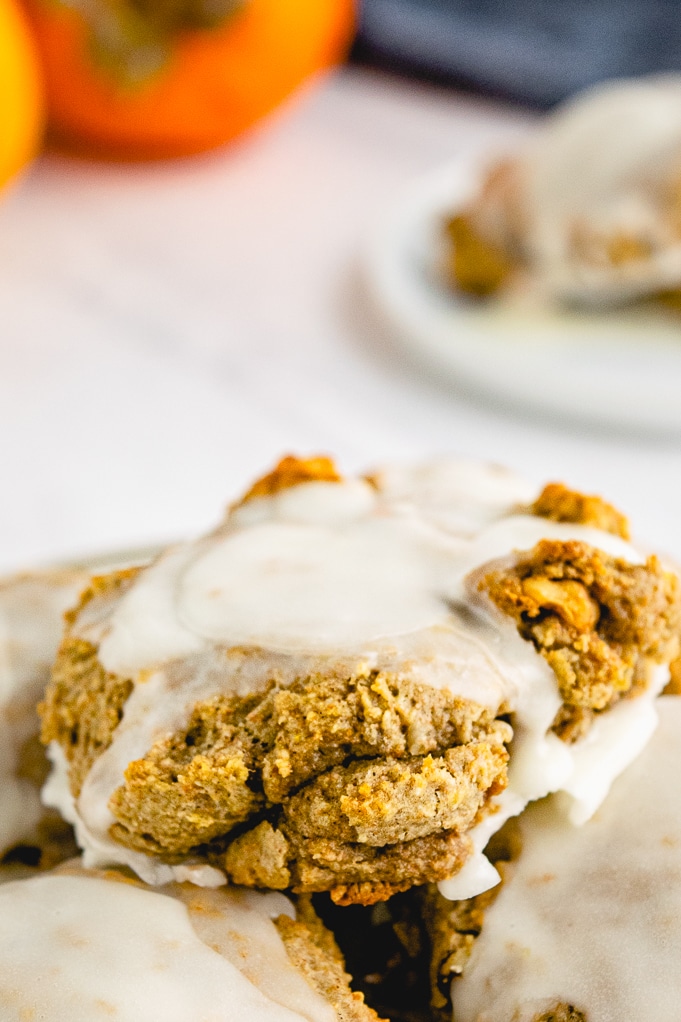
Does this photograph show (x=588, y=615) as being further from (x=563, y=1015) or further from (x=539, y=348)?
(x=539, y=348)

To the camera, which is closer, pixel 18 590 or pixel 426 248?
pixel 18 590

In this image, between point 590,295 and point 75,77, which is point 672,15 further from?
point 75,77

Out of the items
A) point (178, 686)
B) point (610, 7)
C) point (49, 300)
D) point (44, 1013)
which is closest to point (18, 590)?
point (178, 686)

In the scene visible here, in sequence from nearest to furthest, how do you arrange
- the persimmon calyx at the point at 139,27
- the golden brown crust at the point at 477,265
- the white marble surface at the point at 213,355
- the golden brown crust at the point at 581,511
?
the golden brown crust at the point at 581,511 → the white marble surface at the point at 213,355 → the golden brown crust at the point at 477,265 → the persimmon calyx at the point at 139,27

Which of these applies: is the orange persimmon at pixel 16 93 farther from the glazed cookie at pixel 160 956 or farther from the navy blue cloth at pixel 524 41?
the glazed cookie at pixel 160 956

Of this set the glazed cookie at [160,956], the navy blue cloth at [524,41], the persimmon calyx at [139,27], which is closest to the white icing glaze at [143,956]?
the glazed cookie at [160,956]

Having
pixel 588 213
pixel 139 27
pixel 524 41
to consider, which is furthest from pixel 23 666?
pixel 524 41
